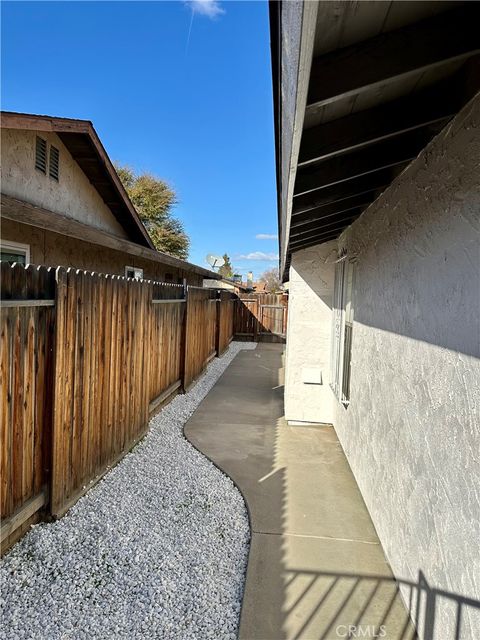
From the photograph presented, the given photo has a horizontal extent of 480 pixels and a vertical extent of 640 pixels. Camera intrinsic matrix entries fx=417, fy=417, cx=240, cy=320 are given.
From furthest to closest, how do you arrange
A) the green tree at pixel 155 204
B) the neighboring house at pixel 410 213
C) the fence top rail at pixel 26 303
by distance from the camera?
1. the green tree at pixel 155 204
2. the fence top rail at pixel 26 303
3. the neighboring house at pixel 410 213

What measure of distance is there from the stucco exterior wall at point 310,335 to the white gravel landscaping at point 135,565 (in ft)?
8.62

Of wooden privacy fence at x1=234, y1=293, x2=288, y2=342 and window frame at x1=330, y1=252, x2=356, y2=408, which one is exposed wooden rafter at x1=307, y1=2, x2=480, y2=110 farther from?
wooden privacy fence at x1=234, y1=293, x2=288, y2=342

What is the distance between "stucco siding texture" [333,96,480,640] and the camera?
6.40 ft

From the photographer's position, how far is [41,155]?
646 centimetres

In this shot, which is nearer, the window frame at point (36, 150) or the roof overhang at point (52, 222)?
the roof overhang at point (52, 222)

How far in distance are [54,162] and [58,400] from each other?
4923 millimetres

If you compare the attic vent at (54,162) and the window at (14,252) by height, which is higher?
the attic vent at (54,162)

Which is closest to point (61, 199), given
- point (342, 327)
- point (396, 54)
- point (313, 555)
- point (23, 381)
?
point (23, 381)

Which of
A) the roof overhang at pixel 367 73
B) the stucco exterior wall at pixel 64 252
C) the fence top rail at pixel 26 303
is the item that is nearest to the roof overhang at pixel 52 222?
the stucco exterior wall at pixel 64 252

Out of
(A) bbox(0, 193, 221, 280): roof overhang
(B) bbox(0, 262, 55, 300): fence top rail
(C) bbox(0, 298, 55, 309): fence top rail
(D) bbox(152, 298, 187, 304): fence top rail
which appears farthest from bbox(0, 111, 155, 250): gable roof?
(C) bbox(0, 298, 55, 309): fence top rail

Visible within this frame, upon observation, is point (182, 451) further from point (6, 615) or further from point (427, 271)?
point (427, 271)

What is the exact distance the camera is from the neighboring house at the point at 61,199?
5422mm

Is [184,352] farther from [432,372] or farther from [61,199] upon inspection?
[432,372]

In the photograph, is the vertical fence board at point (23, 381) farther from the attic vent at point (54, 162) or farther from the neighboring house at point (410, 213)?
the attic vent at point (54, 162)
